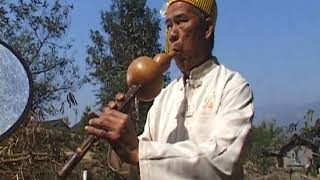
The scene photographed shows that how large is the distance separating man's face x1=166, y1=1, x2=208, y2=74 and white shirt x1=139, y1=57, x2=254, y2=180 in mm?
48

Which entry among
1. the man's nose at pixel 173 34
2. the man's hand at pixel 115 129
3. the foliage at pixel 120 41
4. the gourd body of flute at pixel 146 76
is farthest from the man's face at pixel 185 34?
the foliage at pixel 120 41

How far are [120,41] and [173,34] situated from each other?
1000 cm

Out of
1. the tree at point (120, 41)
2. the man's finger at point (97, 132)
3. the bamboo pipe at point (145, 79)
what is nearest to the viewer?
the man's finger at point (97, 132)

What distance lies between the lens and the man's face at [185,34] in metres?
1.69

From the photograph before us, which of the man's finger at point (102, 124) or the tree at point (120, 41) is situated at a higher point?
the tree at point (120, 41)

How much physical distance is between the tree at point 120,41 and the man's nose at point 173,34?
8.85 metres

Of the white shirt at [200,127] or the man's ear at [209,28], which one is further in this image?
the man's ear at [209,28]

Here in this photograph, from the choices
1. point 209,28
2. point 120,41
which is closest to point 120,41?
point 120,41

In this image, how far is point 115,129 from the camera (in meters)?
1.33

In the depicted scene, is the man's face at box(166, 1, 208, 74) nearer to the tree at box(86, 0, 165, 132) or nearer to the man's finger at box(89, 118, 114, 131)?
the man's finger at box(89, 118, 114, 131)

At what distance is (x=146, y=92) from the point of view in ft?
5.20

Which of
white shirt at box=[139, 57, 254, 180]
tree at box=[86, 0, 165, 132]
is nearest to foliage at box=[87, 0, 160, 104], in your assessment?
tree at box=[86, 0, 165, 132]

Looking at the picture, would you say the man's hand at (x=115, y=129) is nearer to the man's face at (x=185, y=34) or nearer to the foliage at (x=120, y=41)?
the man's face at (x=185, y=34)

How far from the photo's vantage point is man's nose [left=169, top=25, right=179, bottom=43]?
1.69 meters
